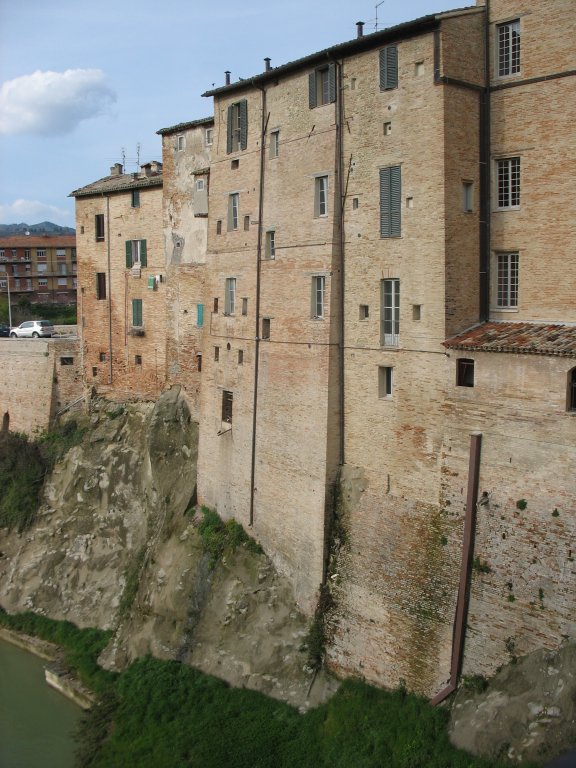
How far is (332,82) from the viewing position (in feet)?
74.4

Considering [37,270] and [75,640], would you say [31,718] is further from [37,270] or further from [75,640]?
[37,270]

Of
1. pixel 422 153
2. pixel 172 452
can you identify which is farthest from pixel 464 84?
pixel 172 452

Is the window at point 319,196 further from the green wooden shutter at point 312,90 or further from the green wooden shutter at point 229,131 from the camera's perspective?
the green wooden shutter at point 229,131

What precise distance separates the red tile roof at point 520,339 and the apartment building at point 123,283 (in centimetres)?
1602

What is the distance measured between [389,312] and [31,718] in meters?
16.5

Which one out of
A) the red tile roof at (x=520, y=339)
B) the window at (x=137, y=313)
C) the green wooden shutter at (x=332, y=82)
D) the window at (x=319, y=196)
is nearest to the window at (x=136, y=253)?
the window at (x=137, y=313)

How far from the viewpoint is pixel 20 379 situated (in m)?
38.4

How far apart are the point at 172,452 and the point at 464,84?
53.5ft

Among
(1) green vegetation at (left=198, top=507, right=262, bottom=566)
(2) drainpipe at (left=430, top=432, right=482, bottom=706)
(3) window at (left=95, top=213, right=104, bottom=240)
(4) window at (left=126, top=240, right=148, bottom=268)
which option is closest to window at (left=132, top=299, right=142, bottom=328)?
(4) window at (left=126, top=240, right=148, bottom=268)

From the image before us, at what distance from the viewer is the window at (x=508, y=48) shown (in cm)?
2047

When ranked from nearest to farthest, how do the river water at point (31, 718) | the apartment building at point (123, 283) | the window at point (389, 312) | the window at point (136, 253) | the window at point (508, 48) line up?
the window at point (508, 48)
the window at point (389, 312)
the river water at point (31, 718)
the apartment building at point (123, 283)
the window at point (136, 253)

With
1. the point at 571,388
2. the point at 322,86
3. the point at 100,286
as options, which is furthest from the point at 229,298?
the point at 571,388

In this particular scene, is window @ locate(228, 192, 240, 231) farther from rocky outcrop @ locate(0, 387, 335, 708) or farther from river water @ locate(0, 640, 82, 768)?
river water @ locate(0, 640, 82, 768)

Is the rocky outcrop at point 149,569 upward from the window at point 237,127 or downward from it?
downward
